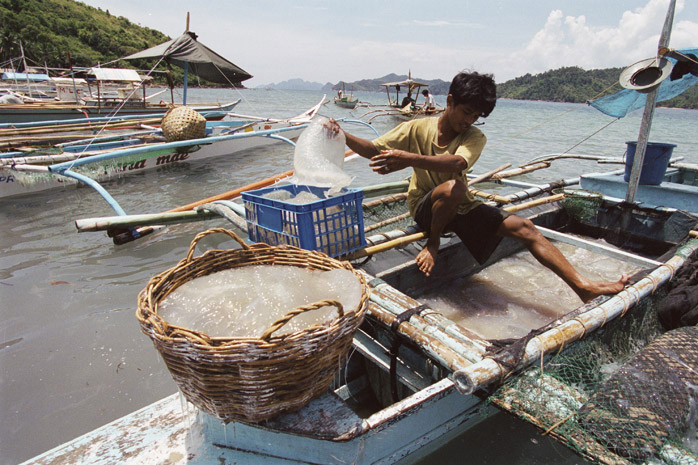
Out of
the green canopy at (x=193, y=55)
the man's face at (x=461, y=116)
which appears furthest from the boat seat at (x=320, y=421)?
the green canopy at (x=193, y=55)

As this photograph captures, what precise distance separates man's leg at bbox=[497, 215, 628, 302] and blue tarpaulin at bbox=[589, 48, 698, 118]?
3.51 meters

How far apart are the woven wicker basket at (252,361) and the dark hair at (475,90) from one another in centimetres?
166

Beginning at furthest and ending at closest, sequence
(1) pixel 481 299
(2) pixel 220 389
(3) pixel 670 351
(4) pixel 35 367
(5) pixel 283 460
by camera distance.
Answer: (1) pixel 481 299
(4) pixel 35 367
(3) pixel 670 351
(5) pixel 283 460
(2) pixel 220 389

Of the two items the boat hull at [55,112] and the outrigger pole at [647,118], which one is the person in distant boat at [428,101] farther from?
the outrigger pole at [647,118]

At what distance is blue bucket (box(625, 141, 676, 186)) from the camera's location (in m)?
4.70

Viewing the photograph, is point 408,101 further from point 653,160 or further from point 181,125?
point 653,160

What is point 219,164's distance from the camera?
34.7 ft

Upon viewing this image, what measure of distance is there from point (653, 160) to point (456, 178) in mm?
3775

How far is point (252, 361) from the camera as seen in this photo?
116 cm

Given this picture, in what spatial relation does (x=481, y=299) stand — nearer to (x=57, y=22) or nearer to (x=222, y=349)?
(x=222, y=349)

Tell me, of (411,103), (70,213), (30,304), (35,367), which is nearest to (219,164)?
(70,213)

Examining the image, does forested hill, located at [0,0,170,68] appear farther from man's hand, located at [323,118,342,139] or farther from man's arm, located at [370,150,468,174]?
man's arm, located at [370,150,468,174]

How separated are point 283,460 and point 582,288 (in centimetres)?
211

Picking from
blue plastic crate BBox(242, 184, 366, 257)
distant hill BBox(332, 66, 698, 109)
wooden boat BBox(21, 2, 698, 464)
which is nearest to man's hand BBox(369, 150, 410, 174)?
blue plastic crate BBox(242, 184, 366, 257)
